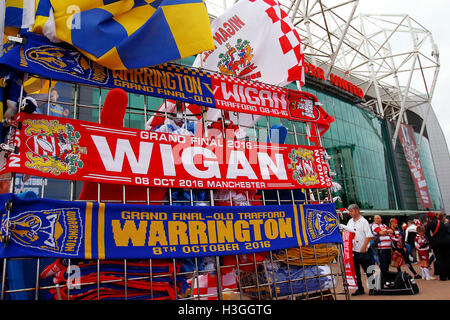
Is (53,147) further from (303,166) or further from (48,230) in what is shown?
(303,166)

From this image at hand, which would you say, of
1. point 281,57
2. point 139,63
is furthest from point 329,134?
point 139,63

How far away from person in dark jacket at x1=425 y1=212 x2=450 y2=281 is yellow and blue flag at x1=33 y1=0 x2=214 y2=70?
23.5ft

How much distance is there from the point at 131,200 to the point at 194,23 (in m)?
1.92

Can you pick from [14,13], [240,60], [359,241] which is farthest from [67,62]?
[359,241]

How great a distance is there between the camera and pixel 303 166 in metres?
3.91

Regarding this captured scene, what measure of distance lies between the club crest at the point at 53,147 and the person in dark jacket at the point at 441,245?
26.2 feet

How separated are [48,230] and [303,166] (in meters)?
2.83

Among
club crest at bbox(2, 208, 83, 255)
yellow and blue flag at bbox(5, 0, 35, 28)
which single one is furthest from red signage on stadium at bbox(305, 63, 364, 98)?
club crest at bbox(2, 208, 83, 255)

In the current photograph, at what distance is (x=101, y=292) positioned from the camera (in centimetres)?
249

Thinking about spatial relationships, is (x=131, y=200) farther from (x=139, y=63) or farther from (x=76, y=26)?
(x=76, y=26)

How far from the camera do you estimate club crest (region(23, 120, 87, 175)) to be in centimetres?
241

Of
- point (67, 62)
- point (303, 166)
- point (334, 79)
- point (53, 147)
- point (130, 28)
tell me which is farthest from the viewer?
point (334, 79)

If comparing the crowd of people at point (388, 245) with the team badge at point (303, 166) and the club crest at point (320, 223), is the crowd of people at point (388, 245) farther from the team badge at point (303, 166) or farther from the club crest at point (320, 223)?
the team badge at point (303, 166)

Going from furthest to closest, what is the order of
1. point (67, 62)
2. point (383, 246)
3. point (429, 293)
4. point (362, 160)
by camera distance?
point (362, 160) → point (383, 246) → point (429, 293) → point (67, 62)
